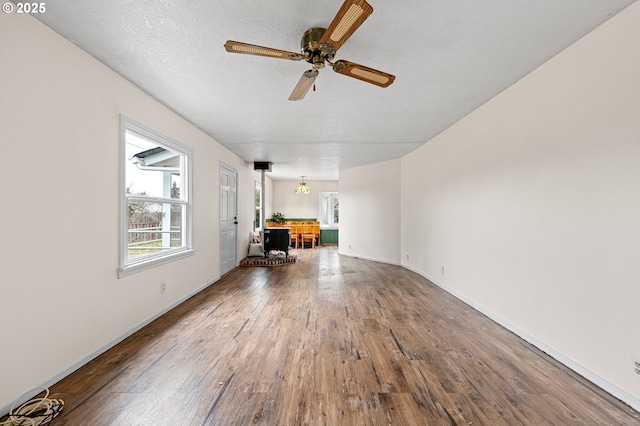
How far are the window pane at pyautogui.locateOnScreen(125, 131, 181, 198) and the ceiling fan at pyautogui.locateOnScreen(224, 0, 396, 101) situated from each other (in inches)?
72.3

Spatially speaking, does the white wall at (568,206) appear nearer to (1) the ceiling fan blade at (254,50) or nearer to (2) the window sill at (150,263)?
(1) the ceiling fan blade at (254,50)

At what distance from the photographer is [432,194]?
15.5 feet

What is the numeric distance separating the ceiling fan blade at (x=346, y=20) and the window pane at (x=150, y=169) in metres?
2.31

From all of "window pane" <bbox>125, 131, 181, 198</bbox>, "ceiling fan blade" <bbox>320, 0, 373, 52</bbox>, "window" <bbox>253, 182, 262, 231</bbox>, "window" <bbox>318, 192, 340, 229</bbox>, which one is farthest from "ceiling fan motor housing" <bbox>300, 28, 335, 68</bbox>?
"window" <bbox>318, 192, 340, 229</bbox>

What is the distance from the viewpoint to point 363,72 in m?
1.97

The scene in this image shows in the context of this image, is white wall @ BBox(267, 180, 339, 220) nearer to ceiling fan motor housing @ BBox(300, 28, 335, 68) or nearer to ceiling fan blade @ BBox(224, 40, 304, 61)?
ceiling fan motor housing @ BBox(300, 28, 335, 68)

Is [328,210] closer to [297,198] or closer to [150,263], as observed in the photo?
[297,198]

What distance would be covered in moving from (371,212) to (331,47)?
5440 mm

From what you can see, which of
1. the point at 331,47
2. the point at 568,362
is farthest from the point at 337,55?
the point at 568,362

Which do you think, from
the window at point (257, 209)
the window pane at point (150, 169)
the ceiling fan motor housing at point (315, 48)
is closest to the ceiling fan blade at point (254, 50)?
the ceiling fan motor housing at point (315, 48)

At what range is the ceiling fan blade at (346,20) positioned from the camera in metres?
1.34

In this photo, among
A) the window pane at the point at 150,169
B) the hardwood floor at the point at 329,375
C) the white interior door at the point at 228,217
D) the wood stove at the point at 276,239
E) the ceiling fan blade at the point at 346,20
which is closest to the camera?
the ceiling fan blade at the point at 346,20

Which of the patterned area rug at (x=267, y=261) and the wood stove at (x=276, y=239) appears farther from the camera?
the wood stove at (x=276, y=239)

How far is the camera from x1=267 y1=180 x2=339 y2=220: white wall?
10562 millimetres
